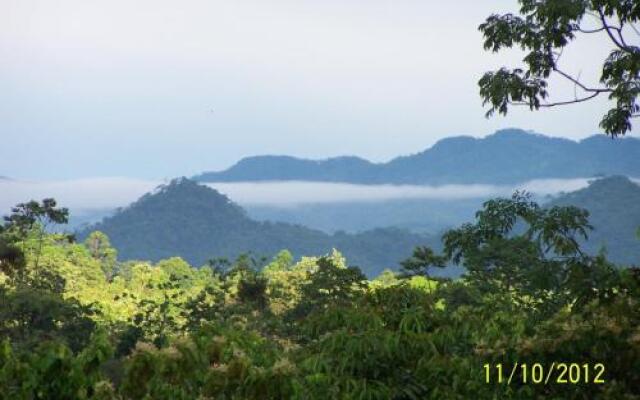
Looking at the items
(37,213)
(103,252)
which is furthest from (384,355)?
(103,252)

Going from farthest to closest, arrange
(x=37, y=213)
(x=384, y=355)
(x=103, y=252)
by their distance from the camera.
→ (x=103, y=252), (x=37, y=213), (x=384, y=355)

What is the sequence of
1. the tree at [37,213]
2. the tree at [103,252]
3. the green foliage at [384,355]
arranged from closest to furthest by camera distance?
the green foliage at [384,355], the tree at [37,213], the tree at [103,252]

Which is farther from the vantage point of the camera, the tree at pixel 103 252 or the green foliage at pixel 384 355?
the tree at pixel 103 252

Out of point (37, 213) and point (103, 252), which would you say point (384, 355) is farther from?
point (103, 252)

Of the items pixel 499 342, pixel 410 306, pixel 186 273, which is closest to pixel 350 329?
pixel 410 306

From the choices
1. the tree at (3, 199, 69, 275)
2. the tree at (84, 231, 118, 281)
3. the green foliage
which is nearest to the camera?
the green foliage

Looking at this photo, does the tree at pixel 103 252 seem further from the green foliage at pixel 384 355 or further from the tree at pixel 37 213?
the green foliage at pixel 384 355

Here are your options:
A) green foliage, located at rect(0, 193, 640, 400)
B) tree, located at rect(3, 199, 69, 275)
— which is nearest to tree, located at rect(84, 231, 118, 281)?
tree, located at rect(3, 199, 69, 275)

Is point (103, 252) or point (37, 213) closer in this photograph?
point (37, 213)

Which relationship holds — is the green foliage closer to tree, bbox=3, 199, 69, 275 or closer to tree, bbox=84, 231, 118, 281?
tree, bbox=3, 199, 69, 275

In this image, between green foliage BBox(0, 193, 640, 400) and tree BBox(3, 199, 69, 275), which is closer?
green foliage BBox(0, 193, 640, 400)

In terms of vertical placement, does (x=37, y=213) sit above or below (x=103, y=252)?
above

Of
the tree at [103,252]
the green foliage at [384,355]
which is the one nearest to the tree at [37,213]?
the green foliage at [384,355]

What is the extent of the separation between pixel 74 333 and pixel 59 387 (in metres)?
33.7
